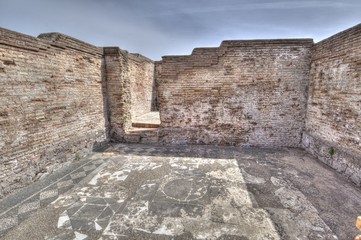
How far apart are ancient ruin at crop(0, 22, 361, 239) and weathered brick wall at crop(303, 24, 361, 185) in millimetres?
24

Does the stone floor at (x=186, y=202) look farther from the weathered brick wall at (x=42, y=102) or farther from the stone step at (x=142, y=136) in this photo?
the stone step at (x=142, y=136)

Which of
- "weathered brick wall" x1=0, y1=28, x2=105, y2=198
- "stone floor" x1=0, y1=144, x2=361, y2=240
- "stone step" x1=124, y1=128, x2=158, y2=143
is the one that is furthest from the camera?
"stone step" x1=124, y1=128, x2=158, y2=143

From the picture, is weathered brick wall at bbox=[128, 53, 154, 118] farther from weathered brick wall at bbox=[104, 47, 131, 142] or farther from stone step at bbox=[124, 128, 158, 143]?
stone step at bbox=[124, 128, 158, 143]

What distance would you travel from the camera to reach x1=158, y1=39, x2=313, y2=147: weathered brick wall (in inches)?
218

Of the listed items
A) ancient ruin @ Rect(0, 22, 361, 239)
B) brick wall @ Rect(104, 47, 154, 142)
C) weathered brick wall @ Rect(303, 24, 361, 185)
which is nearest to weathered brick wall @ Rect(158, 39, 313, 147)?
ancient ruin @ Rect(0, 22, 361, 239)

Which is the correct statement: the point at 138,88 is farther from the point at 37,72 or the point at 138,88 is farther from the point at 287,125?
the point at 287,125

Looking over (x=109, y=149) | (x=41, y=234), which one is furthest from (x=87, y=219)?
(x=109, y=149)

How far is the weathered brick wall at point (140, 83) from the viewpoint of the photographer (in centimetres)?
792

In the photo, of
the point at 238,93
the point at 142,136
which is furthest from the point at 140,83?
the point at 238,93

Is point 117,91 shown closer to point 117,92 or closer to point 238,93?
point 117,92

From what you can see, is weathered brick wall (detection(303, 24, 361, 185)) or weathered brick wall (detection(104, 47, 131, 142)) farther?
weathered brick wall (detection(104, 47, 131, 142))

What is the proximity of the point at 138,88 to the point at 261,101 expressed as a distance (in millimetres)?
5647

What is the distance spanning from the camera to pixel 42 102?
398 centimetres

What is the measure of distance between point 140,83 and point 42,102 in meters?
5.26
